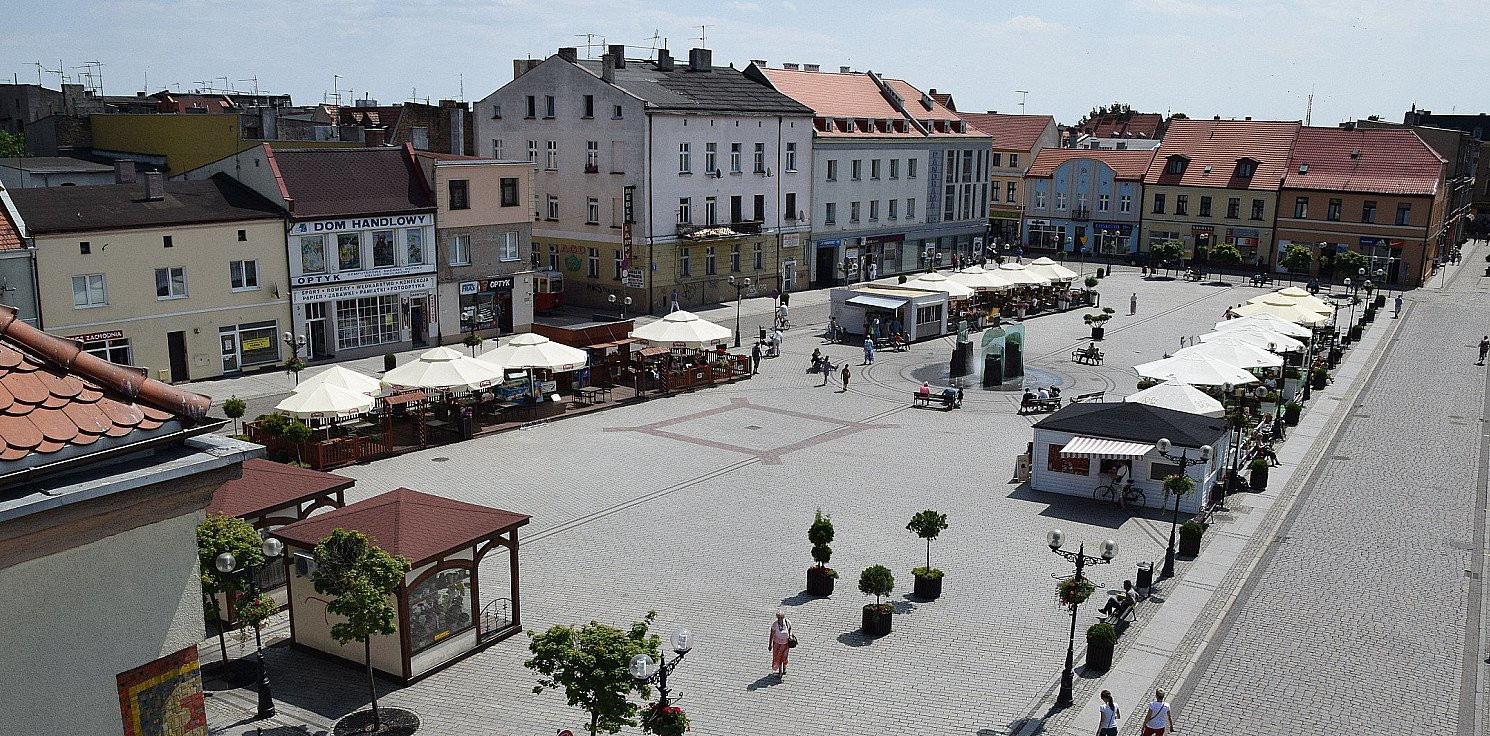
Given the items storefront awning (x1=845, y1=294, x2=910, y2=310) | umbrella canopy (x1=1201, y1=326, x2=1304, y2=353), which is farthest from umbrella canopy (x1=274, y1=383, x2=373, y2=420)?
umbrella canopy (x1=1201, y1=326, x2=1304, y2=353)

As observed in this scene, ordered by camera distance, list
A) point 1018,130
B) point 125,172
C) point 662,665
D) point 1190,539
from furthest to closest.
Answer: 1. point 1018,130
2. point 125,172
3. point 1190,539
4. point 662,665

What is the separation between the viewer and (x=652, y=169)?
5631 cm

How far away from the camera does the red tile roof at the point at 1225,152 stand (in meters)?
77.8

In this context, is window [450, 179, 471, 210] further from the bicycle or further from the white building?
the bicycle

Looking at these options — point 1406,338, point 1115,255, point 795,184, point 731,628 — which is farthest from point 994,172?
point 731,628

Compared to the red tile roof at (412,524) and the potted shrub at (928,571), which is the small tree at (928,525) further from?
the red tile roof at (412,524)

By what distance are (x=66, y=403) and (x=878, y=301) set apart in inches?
1748

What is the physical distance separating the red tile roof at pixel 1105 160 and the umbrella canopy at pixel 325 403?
65509mm

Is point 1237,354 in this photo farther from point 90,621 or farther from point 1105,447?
point 90,621

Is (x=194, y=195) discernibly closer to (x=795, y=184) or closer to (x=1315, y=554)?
(x=795, y=184)

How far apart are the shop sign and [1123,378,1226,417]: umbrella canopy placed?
92.1ft

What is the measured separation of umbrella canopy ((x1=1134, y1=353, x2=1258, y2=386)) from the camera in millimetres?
34875

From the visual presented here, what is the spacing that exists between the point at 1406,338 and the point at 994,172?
40868 millimetres

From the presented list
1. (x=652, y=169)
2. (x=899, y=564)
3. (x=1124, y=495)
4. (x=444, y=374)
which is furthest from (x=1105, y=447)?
(x=652, y=169)
